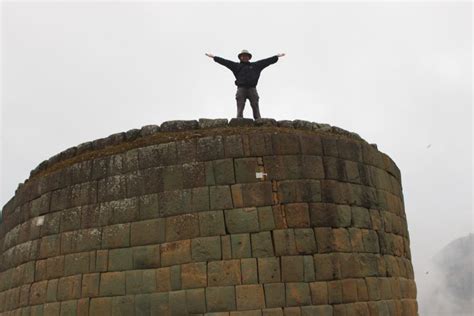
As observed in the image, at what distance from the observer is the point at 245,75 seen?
10383 mm

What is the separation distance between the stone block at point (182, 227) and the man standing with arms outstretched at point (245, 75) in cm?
353

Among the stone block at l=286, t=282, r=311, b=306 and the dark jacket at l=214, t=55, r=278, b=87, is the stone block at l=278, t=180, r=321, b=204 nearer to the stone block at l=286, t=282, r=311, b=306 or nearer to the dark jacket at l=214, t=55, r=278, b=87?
the stone block at l=286, t=282, r=311, b=306

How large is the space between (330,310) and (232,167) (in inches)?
96.0

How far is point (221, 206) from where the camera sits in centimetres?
738

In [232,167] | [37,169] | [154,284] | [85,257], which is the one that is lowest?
[154,284]

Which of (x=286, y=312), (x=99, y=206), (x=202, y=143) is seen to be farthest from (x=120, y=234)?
(x=286, y=312)

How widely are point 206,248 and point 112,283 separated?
1.54 meters

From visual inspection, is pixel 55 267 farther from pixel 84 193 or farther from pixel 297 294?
pixel 297 294

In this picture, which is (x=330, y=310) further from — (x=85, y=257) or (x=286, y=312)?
(x=85, y=257)

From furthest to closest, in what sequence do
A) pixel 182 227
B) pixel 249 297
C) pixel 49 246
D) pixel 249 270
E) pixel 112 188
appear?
pixel 49 246
pixel 112 188
pixel 182 227
pixel 249 270
pixel 249 297

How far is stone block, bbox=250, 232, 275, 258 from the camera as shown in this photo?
7.16m

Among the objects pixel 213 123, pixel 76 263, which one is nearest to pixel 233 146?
pixel 213 123

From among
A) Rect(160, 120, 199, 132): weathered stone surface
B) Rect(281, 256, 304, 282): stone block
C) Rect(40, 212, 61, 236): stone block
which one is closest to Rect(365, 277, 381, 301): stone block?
Rect(281, 256, 304, 282): stone block

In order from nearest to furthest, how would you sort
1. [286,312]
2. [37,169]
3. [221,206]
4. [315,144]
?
[286,312]
[221,206]
[315,144]
[37,169]
